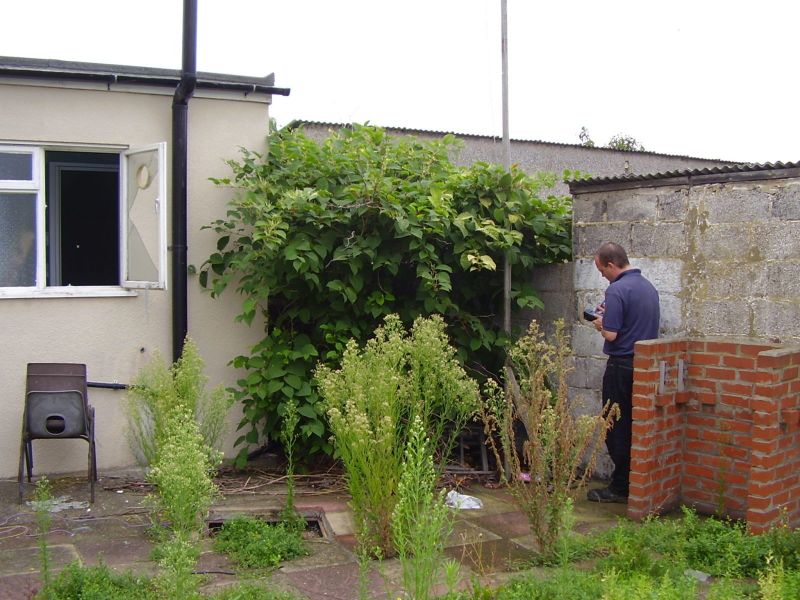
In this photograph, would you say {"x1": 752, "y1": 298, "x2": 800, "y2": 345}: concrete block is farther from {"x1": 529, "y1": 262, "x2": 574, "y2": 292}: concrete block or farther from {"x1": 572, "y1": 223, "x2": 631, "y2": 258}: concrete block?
{"x1": 529, "y1": 262, "x2": 574, "y2": 292}: concrete block

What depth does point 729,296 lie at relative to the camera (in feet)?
18.4

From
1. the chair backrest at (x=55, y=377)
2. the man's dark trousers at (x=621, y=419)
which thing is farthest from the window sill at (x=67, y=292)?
the man's dark trousers at (x=621, y=419)

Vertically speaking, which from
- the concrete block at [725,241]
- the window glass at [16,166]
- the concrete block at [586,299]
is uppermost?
the window glass at [16,166]

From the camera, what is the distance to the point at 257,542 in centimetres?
467

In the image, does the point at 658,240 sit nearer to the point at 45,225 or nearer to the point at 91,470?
the point at 91,470

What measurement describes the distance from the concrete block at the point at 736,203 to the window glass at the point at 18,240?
17.0ft

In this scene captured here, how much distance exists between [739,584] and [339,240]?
150 inches

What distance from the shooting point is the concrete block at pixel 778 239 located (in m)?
5.27

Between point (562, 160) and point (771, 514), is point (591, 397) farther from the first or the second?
point (562, 160)

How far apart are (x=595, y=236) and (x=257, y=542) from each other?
3.54 m

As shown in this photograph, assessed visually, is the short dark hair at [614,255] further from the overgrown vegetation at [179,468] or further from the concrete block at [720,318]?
the overgrown vegetation at [179,468]

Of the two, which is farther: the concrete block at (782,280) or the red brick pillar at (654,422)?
the red brick pillar at (654,422)

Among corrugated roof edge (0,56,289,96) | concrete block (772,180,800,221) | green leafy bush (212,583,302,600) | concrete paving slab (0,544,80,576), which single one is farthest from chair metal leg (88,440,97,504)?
concrete block (772,180,800,221)

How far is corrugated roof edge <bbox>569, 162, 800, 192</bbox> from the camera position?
5.35 m
